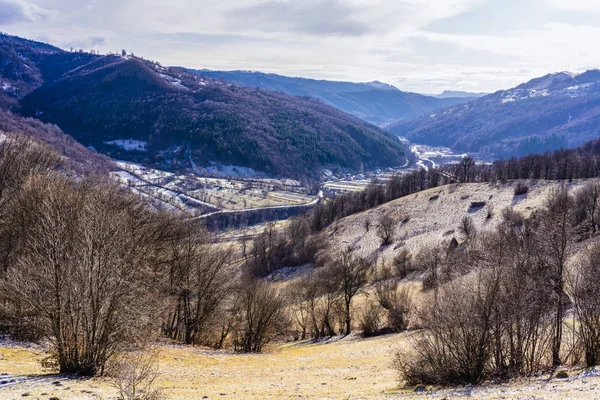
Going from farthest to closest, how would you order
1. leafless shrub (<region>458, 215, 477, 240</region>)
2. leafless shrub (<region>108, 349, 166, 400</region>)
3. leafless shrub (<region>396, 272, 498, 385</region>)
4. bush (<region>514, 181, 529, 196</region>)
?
bush (<region>514, 181, 529, 196</region>)
leafless shrub (<region>458, 215, 477, 240</region>)
leafless shrub (<region>396, 272, 498, 385</region>)
leafless shrub (<region>108, 349, 166, 400</region>)

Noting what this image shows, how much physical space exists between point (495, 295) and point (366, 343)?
20393mm

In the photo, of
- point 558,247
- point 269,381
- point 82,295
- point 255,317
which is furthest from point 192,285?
point 558,247

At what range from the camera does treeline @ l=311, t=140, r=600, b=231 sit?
126 m

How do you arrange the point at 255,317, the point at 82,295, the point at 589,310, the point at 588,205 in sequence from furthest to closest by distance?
the point at 588,205
the point at 255,317
the point at 589,310
the point at 82,295

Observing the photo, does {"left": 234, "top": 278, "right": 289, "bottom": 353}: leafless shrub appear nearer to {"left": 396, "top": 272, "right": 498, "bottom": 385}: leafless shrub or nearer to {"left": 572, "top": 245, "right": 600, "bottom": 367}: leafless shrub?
{"left": 396, "top": 272, "right": 498, "bottom": 385}: leafless shrub

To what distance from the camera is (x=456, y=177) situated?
139m

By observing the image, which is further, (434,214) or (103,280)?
(434,214)

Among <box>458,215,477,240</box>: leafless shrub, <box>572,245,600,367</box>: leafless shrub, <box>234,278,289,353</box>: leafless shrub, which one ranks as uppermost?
<box>572,245,600,367</box>: leafless shrub

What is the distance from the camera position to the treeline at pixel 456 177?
126188 millimetres

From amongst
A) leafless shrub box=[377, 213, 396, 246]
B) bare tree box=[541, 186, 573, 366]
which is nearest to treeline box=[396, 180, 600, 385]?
bare tree box=[541, 186, 573, 366]

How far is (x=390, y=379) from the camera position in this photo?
22.6 m

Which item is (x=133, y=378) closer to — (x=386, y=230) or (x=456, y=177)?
(x=386, y=230)

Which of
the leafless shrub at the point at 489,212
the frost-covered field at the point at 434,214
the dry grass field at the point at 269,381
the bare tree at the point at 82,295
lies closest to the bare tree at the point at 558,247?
the dry grass field at the point at 269,381

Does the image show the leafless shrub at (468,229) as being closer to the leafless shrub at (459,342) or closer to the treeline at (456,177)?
the treeline at (456,177)
